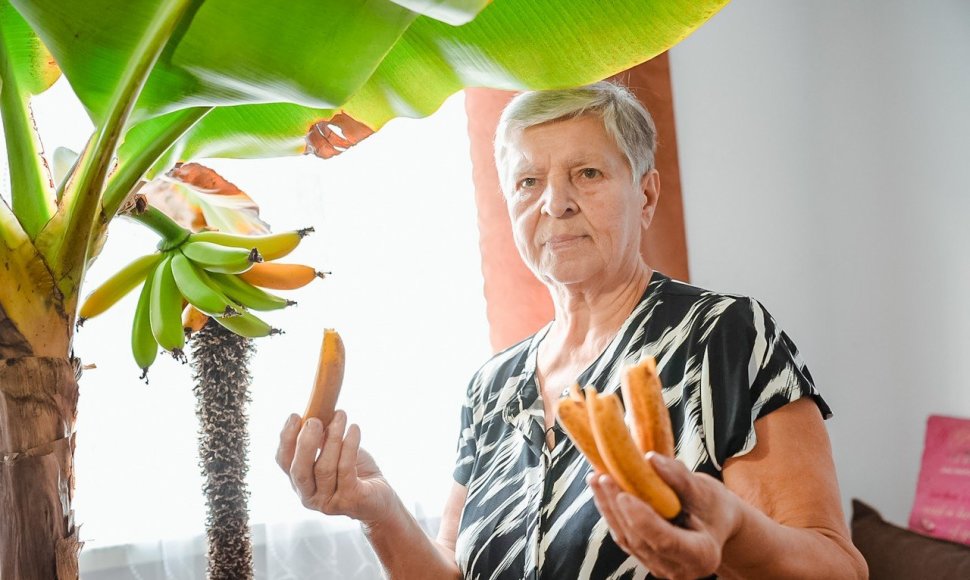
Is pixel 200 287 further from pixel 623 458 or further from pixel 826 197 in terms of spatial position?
pixel 826 197

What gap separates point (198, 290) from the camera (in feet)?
2.58

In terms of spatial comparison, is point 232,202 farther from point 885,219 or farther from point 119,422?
point 885,219

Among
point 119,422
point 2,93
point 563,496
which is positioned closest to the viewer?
point 2,93

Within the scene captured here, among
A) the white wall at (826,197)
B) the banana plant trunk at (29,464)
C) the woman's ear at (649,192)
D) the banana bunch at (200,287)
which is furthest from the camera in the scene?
the white wall at (826,197)

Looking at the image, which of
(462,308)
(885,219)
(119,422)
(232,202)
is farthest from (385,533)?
(885,219)

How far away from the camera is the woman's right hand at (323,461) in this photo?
818 millimetres

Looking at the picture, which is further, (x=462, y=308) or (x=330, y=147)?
(x=462, y=308)

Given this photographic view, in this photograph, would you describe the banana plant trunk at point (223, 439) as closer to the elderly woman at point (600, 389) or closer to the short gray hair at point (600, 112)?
the elderly woman at point (600, 389)

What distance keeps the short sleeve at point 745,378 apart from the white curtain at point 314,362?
970 millimetres

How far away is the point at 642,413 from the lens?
52 centimetres

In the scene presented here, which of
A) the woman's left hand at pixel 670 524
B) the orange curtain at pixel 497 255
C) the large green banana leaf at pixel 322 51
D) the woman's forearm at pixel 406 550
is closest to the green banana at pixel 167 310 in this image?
the large green banana leaf at pixel 322 51

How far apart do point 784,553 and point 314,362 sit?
118 cm

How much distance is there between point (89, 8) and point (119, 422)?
116 centimetres

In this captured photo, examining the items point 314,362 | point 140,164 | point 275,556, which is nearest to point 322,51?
point 140,164
